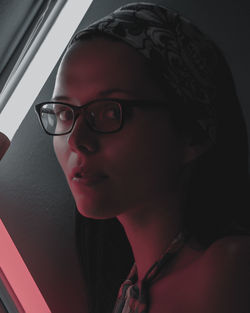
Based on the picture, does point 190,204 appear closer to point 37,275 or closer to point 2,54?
point 2,54

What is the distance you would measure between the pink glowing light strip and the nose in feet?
1.60

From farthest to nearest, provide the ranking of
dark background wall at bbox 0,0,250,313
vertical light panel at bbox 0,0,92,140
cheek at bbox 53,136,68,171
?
dark background wall at bbox 0,0,250,313 → vertical light panel at bbox 0,0,92,140 → cheek at bbox 53,136,68,171

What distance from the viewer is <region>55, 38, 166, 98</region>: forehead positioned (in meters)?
0.65

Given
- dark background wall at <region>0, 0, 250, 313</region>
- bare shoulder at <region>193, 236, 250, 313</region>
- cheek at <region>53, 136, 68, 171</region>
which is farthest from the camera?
dark background wall at <region>0, 0, 250, 313</region>

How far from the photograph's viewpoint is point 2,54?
2.30 ft

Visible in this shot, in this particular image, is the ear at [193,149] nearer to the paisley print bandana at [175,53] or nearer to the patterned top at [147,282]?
the paisley print bandana at [175,53]

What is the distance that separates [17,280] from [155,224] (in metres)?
0.48

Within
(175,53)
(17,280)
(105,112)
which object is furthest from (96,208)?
(17,280)

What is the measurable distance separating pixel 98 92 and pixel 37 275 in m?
0.69

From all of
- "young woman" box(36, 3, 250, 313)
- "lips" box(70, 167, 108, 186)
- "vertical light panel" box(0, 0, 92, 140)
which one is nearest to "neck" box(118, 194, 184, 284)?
"young woman" box(36, 3, 250, 313)

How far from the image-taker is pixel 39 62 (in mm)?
851

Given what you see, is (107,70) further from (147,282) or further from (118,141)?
(147,282)

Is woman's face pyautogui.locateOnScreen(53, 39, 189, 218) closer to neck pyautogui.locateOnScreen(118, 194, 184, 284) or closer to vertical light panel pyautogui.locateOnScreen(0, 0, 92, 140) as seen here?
neck pyautogui.locateOnScreen(118, 194, 184, 284)

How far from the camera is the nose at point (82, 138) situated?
25.4 inches
